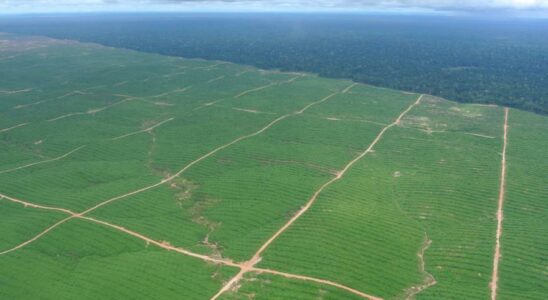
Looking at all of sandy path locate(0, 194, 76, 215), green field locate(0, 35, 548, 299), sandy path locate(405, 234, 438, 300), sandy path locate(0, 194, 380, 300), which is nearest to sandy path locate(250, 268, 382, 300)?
sandy path locate(0, 194, 380, 300)

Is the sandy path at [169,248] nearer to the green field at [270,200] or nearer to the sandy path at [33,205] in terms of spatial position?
the sandy path at [33,205]

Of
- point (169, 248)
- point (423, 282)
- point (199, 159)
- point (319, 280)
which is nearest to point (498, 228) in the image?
point (423, 282)

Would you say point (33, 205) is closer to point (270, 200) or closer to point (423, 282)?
point (270, 200)

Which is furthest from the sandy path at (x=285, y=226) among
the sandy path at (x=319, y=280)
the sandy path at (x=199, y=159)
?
the sandy path at (x=199, y=159)

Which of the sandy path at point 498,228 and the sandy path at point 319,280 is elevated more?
the sandy path at point 498,228

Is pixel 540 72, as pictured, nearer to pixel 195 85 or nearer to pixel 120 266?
pixel 195 85

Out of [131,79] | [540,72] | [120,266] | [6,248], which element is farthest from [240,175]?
[540,72]

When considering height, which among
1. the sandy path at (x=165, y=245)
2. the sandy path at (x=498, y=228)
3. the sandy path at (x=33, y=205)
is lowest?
Answer: the sandy path at (x=165, y=245)

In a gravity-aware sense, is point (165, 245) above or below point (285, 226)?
below

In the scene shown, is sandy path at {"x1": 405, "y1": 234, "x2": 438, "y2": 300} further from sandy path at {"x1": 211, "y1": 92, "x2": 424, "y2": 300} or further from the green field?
sandy path at {"x1": 211, "y1": 92, "x2": 424, "y2": 300}
